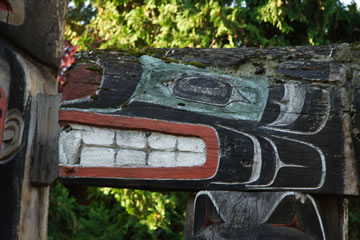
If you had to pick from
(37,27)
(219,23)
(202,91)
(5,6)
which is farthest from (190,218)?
(219,23)

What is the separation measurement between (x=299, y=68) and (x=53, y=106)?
4.30 feet

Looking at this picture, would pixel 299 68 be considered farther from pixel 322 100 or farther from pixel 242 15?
pixel 242 15

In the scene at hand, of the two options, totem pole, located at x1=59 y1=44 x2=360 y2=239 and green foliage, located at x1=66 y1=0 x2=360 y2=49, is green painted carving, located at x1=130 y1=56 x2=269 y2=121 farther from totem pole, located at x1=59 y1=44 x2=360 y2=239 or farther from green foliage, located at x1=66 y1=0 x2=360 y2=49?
green foliage, located at x1=66 y1=0 x2=360 y2=49

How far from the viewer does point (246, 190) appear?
7.23ft

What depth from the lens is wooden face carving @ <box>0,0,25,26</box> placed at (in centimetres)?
274

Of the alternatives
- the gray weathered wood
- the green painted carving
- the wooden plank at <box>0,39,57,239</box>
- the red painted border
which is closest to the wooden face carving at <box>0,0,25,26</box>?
the wooden plank at <box>0,39,57,239</box>

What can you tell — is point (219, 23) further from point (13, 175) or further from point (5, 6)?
point (13, 175)

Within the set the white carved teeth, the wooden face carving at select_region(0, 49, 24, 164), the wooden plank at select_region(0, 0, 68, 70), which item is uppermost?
the wooden plank at select_region(0, 0, 68, 70)

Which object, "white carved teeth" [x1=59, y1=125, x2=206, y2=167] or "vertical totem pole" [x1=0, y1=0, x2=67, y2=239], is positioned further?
"vertical totem pole" [x1=0, y1=0, x2=67, y2=239]

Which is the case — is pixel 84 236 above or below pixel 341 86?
below

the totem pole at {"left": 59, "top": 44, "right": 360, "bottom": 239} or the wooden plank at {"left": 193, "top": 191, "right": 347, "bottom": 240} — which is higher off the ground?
the totem pole at {"left": 59, "top": 44, "right": 360, "bottom": 239}

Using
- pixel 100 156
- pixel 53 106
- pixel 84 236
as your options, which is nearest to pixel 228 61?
pixel 100 156

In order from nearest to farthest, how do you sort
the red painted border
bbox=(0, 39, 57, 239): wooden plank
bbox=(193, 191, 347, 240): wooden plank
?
bbox=(193, 191, 347, 240): wooden plank, the red painted border, bbox=(0, 39, 57, 239): wooden plank

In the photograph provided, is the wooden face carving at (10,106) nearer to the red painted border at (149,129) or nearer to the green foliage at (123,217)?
the red painted border at (149,129)
